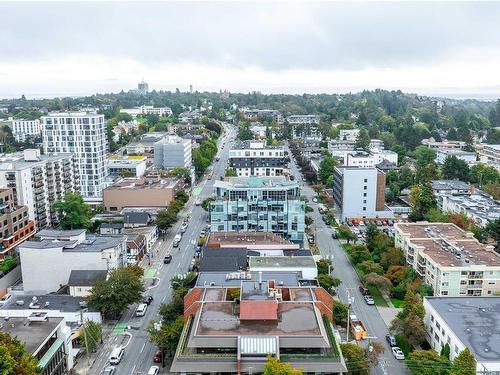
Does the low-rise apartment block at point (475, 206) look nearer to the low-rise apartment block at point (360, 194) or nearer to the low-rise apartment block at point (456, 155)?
the low-rise apartment block at point (360, 194)

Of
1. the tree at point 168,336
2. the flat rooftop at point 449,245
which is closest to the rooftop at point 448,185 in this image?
the flat rooftop at point 449,245

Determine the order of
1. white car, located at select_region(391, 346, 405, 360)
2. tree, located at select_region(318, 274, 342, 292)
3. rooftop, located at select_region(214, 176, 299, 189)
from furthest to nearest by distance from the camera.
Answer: rooftop, located at select_region(214, 176, 299, 189), tree, located at select_region(318, 274, 342, 292), white car, located at select_region(391, 346, 405, 360)

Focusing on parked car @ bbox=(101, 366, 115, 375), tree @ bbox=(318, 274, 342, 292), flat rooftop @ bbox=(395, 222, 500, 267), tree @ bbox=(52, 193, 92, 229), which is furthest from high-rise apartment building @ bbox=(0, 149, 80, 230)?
flat rooftop @ bbox=(395, 222, 500, 267)

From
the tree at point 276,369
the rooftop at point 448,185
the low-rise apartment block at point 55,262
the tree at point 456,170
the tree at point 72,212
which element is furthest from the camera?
the tree at point 456,170

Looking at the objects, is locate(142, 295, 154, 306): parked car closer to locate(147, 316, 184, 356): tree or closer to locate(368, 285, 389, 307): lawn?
locate(147, 316, 184, 356): tree

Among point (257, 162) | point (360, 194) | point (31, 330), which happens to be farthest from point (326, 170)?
point (31, 330)
